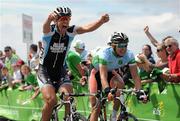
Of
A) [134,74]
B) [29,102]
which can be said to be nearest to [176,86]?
[134,74]

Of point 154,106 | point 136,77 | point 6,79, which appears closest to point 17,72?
point 6,79

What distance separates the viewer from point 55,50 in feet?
29.7

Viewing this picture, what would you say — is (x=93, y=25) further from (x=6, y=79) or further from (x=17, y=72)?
(x=6, y=79)

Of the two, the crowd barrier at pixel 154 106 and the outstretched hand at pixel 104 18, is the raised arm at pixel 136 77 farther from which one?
the crowd barrier at pixel 154 106

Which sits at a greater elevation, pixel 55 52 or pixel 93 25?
pixel 93 25

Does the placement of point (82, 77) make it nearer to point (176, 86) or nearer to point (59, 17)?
point (176, 86)

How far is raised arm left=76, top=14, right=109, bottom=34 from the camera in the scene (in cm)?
896

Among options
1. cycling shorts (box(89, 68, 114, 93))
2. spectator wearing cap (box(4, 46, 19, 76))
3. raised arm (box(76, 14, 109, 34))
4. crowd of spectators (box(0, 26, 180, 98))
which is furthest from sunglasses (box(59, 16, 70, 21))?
spectator wearing cap (box(4, 46, 19, 76))

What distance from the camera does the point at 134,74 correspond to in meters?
8.90

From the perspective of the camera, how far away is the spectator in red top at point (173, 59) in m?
9.93

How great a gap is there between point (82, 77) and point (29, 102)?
307 cm

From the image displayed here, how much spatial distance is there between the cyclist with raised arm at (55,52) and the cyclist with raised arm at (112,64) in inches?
18.3

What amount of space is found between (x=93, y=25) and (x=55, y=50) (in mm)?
808

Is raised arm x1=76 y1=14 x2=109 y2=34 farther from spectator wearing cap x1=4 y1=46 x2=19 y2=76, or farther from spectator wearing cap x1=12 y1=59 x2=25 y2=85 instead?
spectator wearing cap x1=4 y1=46 x2=19 y2=76
